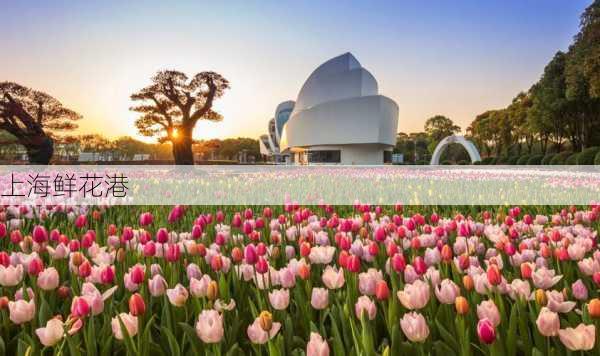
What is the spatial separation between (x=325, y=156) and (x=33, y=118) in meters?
56.4

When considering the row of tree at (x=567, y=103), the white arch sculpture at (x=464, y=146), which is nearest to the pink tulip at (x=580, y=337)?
the row of tree at (x=567, y=103)

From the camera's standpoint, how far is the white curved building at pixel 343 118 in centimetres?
6719

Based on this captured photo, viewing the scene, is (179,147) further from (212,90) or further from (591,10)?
(591,10)

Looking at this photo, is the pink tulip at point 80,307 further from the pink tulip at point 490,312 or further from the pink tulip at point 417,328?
the pink tulip at point 490,312

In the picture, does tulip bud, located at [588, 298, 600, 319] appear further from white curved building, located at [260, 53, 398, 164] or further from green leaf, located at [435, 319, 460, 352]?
white curved building, located at [260, 53, 398, 164]

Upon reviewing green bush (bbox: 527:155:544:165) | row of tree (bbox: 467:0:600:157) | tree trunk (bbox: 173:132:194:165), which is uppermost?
row of tree (bbox: 467:0:600:157)

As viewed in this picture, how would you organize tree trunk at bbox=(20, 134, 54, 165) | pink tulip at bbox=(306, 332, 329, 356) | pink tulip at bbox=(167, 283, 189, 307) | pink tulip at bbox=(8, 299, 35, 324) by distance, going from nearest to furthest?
pink tulip at bbox=(306, 332, 329, 356), pink tulip at bbox=(8, 299, 35, 324), pink tulip at bbox=(167, 283, 189, 307), tree trunk at bbox=(20, 134, 54, 165)

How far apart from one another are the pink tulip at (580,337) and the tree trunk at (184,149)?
2287 cm

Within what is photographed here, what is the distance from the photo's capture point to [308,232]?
12.0 ft

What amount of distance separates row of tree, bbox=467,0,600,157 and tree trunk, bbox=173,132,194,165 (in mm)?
21163

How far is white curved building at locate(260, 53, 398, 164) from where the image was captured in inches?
2645

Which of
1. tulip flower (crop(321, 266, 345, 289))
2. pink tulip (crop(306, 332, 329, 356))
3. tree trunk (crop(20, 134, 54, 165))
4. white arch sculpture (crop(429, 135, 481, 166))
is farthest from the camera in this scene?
white arch sculpture (crop(429, 135, 481, 166))

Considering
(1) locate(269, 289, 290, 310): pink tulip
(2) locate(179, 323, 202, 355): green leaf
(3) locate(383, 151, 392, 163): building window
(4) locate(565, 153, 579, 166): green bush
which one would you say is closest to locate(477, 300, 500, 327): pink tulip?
(1) locate(269, 289, 290, 310): pink tulip

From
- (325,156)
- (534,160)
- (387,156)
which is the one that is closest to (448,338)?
(534,160)
